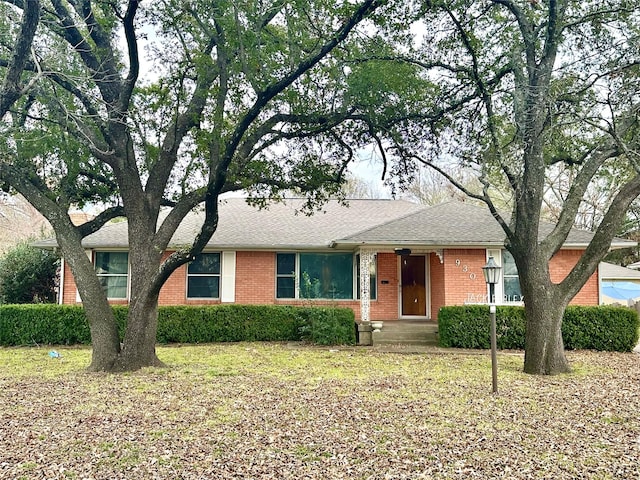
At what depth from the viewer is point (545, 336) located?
8.89m

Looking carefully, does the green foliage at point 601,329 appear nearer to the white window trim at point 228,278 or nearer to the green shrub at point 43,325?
the white window trim at point 228,278

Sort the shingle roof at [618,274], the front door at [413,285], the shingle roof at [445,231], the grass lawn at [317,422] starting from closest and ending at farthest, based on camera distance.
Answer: the grass lawn at [317,422]
the shingle roof at [445,231]
the front door at [413,285]
the shingle roof at [618,274]

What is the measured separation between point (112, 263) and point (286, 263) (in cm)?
545

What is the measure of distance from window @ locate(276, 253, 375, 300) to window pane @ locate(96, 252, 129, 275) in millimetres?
4785

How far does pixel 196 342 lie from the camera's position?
44.3ft

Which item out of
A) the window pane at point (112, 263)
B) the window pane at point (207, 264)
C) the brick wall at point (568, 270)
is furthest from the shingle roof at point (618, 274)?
the window pane at point (112, 263)

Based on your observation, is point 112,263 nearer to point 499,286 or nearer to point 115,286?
point 115,286

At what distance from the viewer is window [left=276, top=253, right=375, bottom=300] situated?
15375 mm

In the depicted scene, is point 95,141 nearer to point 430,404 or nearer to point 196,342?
point 196,342

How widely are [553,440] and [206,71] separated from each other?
26.8ft

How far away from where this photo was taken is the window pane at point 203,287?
1524 centimetres

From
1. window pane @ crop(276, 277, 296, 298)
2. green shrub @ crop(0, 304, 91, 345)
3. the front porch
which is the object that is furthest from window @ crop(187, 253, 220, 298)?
the front porch

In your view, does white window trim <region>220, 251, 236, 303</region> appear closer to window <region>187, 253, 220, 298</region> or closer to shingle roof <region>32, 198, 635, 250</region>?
window <region>187, 253, 220, 298</region>

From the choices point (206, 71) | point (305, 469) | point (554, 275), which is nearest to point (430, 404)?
point (305, 469)
